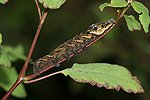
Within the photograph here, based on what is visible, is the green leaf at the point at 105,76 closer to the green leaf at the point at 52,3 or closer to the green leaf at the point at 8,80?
the green leaf at the point at 52,3

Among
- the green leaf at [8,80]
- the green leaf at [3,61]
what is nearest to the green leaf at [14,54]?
the green leaf at [8,80]

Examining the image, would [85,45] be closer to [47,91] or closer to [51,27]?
[47,91]

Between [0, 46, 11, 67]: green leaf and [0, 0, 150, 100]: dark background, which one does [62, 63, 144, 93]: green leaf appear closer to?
[0, 46, 11, 67]: green leaf

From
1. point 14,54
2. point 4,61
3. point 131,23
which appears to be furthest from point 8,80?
point 131,23

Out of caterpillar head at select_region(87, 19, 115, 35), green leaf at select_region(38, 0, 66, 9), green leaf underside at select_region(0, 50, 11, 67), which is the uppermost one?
green leaf at select_region(38, 0, 66, 9)

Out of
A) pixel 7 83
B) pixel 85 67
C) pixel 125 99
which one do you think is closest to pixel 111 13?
pixel 125 99

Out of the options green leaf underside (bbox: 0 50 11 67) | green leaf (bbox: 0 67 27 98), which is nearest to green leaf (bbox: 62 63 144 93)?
green leaf underside (bbox: 0 50 11 67)

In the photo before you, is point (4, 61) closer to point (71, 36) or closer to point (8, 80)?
point (8, 80)
